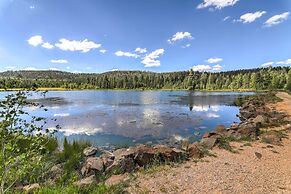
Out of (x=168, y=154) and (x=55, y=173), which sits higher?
(x=168, y=154)

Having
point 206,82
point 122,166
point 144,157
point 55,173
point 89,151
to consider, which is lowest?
point 89,151

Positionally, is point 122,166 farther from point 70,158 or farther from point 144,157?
point 70,158

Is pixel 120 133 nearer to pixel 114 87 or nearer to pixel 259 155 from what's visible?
pixel 259 155

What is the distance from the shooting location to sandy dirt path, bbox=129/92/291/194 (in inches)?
274

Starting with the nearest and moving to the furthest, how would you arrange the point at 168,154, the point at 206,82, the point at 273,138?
the point at 168,154 < the point at 273,138 < the point at 206,82

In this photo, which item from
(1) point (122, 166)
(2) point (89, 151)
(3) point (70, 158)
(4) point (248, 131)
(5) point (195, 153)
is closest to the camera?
(1) point (122, 166)

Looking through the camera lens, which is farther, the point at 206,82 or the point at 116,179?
the point at 206,82

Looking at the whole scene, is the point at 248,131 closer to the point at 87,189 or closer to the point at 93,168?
the point at 93,168

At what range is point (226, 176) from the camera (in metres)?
7.80

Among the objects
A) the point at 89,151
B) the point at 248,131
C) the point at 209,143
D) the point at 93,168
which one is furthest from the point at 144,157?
the point at 248,131

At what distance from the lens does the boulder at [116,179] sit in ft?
25.6

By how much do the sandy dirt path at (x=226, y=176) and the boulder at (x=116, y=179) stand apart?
49 centimetres

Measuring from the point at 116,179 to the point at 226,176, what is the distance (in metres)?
4.17

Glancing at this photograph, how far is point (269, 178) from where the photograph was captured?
7637 millimetres
